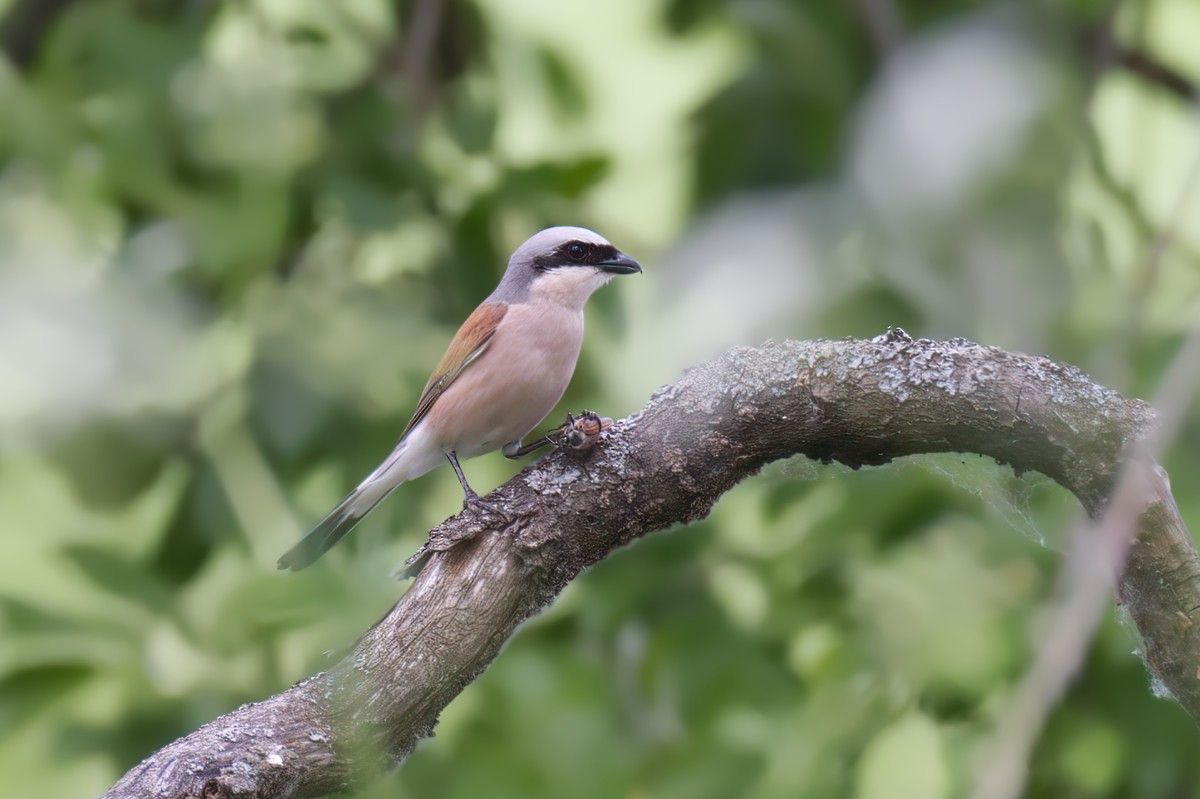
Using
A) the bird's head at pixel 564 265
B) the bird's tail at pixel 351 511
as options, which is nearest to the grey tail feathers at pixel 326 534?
the bird's tail at pixel 351 511

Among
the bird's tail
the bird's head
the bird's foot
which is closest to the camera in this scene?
the bird's foot

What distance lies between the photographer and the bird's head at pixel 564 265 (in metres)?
3.01

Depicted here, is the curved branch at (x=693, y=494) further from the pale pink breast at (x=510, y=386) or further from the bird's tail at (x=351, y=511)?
the bird's tail at (x=351, y=511)

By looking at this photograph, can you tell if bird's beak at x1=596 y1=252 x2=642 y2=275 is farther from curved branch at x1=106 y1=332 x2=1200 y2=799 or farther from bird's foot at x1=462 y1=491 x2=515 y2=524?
bird's foot at x1=462 y1=491 x2=515 y2=524

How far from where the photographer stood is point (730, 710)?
10.6ft

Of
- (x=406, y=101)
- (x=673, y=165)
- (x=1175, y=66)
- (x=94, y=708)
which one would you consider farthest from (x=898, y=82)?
(x=94, y=708)

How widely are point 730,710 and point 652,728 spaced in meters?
0.25

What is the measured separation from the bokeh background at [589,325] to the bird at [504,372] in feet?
0.62

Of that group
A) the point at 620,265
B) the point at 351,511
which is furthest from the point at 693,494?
the point at 351,511

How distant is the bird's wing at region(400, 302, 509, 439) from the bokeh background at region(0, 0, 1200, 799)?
1.15 ft

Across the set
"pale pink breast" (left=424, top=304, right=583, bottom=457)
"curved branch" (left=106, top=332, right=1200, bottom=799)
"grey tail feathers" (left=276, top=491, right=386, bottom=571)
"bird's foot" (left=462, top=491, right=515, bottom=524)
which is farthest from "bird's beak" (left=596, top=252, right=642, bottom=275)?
"bird's foot" (left=462, top=491, right=515, bottom=524)

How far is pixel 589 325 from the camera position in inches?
145

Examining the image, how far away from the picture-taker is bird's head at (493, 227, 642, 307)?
9.86 feet

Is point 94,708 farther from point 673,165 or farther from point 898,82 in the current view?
point 898,82
